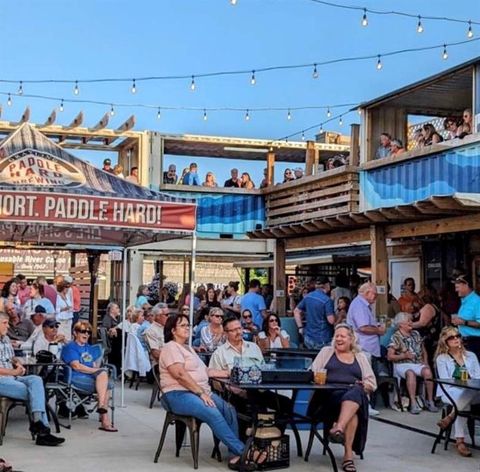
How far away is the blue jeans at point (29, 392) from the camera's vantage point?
23.4 feet

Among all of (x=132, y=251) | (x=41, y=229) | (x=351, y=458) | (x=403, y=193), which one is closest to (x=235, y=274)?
(x=132, y=251)

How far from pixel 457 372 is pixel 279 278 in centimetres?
770

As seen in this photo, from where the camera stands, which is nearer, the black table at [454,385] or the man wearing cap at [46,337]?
the black table at [454,385]

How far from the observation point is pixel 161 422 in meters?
8.38

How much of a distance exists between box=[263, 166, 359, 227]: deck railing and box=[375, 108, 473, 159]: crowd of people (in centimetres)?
65

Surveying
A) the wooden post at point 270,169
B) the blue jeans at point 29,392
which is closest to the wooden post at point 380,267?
the blue jeans at point 29,392

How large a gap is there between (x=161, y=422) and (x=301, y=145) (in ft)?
41.6

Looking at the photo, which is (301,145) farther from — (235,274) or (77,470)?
(77,470)

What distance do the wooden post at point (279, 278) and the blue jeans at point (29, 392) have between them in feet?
24.8

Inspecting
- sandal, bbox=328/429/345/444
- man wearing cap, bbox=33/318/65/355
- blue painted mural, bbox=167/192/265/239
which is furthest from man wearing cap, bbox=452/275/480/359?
blue painted mural, bbox=167/192/265/239

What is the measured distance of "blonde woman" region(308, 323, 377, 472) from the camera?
249 inches

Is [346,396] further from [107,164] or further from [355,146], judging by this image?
[107,164]

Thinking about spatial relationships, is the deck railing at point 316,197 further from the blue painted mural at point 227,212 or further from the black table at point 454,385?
the black table at point 454,385

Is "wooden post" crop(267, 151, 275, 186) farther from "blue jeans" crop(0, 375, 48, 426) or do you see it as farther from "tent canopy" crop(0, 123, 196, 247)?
"blue jeans" crop(0, 375, 48, 426)
